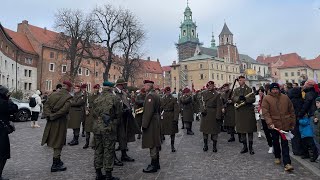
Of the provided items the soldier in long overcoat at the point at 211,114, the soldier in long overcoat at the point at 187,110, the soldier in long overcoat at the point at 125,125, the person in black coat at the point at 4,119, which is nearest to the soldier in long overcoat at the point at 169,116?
the soldier in long overcoat at the point at 211,114

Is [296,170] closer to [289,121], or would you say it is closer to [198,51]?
[289,121]

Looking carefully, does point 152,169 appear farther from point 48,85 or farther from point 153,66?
point 153,66

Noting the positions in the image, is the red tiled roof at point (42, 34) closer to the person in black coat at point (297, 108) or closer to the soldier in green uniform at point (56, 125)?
the soldier in green uniform at point (56, 125)

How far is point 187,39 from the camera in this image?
117 meters

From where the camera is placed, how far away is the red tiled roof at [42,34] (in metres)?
63.6

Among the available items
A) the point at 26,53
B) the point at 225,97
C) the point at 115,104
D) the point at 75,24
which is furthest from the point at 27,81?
the point at 115,104

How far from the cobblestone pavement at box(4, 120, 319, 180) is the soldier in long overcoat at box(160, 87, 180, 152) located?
0.61 m

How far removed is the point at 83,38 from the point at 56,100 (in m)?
32.6

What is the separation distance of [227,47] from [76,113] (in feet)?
368

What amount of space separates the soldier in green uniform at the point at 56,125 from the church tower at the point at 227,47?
373ft

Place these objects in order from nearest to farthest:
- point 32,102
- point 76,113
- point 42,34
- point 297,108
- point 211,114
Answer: point 297,108 → point 211,114 → point 76,113 → point 32,102 → point 42,34

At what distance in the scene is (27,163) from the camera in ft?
26.3

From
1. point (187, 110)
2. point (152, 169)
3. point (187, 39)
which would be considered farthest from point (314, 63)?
point (152, 169)

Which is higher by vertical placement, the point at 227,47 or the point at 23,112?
the point at 227,47
